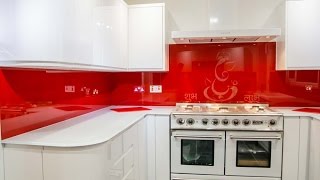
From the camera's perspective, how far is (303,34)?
2.87 meters

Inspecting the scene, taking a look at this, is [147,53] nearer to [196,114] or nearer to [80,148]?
[196,114]

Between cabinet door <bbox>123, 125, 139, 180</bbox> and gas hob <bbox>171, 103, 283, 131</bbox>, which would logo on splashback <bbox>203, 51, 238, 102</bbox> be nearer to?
gas hob <bbox>171, 103, 283, 131</bbox>

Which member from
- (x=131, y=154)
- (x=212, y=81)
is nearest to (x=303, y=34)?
(x=212, y=81)

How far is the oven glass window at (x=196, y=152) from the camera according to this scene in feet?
9.50

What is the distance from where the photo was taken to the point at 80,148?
158cm

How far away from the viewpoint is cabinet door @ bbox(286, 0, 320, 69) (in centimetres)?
282

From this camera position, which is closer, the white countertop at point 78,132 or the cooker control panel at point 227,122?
the white countertop at point 78,132

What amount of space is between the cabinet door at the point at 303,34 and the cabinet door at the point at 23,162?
2692mm

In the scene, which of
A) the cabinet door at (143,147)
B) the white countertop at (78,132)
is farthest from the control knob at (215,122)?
the white countertop at (78,132)

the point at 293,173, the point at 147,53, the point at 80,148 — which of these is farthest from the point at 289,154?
the point at 80,148

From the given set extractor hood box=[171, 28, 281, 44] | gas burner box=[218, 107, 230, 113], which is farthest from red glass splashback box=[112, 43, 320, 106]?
extractor hood box=[171, 28, 281, 44]

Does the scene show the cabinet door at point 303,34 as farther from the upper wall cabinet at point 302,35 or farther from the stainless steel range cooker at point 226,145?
the stainless steel range cooker at point 226,145

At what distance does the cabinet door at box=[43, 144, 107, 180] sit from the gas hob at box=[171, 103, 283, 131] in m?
1.41

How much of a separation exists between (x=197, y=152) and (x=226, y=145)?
0.34 metres
